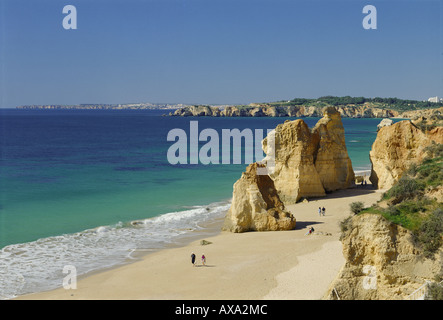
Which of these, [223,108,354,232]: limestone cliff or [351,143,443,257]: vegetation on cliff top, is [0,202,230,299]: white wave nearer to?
[223,108,354,232]: limestone cliff

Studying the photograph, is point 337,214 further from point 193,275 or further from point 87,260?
point 87,260

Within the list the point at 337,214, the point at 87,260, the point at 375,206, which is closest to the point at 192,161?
the point at 337,214

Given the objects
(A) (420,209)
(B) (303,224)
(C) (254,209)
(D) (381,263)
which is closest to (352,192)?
(B) (303,224)

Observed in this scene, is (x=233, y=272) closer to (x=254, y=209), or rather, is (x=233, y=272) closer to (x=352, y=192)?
(x=254, y=209)

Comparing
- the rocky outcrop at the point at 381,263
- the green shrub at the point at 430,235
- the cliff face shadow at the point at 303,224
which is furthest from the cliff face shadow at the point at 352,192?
the green shrub at the point at 430,235

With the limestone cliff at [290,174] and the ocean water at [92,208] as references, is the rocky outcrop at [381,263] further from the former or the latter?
the limestone cliff at [290,174]

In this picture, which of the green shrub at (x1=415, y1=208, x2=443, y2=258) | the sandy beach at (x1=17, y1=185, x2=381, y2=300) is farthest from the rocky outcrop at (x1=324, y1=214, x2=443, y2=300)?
the sandy beach at (x1=17, y1=185, x2=381, y2=300)
